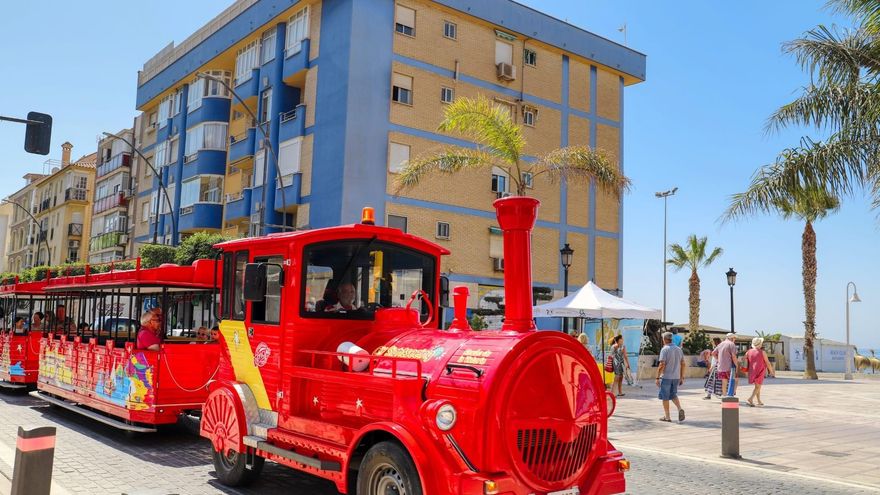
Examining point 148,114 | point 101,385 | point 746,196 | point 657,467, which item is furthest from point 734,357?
point 148,114

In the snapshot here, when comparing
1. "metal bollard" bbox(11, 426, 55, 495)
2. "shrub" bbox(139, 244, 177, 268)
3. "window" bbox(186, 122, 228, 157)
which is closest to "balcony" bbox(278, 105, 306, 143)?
"shrub" bbox(139, 244, 177, 268)

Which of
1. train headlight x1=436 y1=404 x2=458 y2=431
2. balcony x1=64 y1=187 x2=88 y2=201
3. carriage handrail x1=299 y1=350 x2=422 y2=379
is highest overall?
balcony x1=64 y1=187 x2=88 y2=201

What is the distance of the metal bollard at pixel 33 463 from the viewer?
5.46m

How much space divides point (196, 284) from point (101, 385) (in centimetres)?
236

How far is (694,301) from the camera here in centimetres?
4456

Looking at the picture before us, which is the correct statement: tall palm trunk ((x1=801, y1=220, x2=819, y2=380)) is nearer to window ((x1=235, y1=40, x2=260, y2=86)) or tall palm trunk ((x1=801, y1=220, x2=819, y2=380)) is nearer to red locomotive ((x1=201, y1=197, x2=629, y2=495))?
window ((x1=235, y1=40, x2=260, y2=86))

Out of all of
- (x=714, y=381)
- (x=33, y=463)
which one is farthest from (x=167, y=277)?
(x=714, y=381)

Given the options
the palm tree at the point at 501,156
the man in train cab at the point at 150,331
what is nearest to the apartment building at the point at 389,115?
the palm tree at the point at 501,156

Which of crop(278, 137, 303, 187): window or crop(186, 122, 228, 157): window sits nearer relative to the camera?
crop(278, 137, 303, 187): window

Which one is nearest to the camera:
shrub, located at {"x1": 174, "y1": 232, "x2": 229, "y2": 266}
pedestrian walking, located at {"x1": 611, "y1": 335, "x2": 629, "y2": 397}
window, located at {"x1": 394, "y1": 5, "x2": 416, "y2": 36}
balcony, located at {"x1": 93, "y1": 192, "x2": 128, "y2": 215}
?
pedestrian walking, located at {"x1": 611, "y1": 335, "x2": 629, "y2": 397}

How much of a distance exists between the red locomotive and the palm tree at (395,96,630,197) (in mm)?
11059

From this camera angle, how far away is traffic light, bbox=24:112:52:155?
16891 mm

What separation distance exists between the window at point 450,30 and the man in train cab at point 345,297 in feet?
77.5

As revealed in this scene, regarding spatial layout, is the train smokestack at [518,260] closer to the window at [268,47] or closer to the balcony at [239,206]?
the balcony at [239,206]
